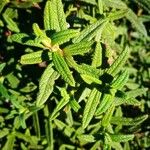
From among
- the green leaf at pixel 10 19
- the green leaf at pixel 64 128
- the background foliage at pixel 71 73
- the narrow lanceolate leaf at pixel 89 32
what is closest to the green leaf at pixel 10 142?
the background foliage at pixel 71 73

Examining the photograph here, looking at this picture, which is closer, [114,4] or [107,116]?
[107,116]

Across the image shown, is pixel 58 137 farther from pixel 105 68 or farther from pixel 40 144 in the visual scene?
pixel 105 68

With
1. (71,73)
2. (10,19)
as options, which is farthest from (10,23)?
(71,73)

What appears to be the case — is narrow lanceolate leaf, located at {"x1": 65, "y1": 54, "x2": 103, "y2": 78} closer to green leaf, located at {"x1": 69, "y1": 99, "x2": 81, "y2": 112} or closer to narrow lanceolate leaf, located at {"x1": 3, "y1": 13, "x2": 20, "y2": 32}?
green leaf, located at {"x1": 69, "y1": 99, "x2": 81, "y2": 112}

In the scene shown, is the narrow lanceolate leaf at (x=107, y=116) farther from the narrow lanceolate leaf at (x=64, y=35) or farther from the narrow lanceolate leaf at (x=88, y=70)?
the narrow lanceolate leaf at (x=64, y=35)

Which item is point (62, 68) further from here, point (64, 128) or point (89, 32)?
point (64, 128)

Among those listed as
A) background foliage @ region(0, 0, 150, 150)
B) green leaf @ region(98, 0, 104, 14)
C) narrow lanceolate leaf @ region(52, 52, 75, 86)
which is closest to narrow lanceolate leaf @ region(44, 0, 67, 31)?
background foliage @ region(0, 0, 150, 150)
